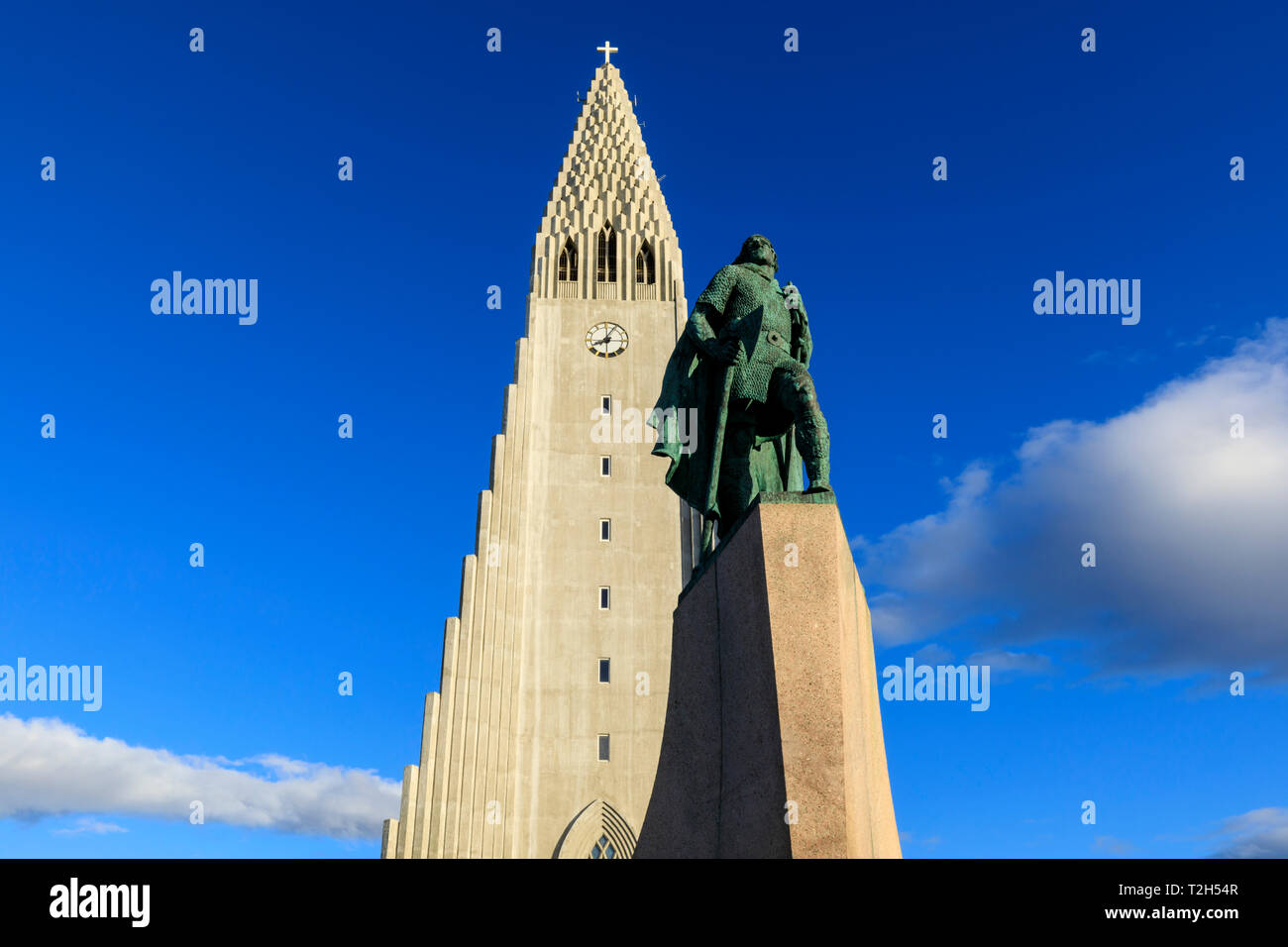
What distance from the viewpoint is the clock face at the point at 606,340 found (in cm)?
4162

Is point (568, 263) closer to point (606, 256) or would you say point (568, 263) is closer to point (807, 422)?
point (606, 256)

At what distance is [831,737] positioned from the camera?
7.14 metres

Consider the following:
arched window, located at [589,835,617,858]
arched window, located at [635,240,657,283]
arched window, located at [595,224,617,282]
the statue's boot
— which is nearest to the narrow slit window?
arched window, located at [595,224,617,282]

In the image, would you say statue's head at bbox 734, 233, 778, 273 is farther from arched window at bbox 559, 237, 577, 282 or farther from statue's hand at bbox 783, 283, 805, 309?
arched window at bbox 559, 237, 577, 282

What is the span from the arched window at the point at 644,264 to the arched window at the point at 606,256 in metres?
0.91

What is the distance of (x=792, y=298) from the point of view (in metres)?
9.91

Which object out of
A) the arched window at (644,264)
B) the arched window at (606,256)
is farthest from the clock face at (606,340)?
the arched window at (644,264)

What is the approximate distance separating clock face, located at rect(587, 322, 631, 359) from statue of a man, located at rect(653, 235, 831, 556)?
104 feet

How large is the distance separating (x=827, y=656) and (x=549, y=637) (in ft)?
97.3

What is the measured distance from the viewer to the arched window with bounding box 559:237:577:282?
43.8 meters

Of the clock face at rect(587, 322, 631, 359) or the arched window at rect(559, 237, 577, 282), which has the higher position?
the arched window at rect(559, 237, 577, 282)
